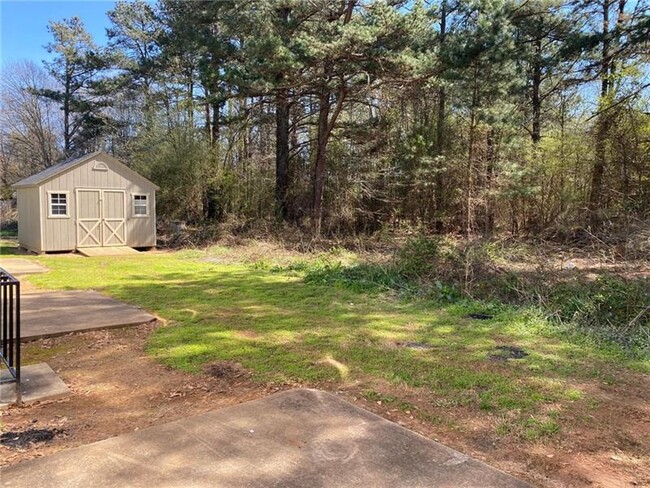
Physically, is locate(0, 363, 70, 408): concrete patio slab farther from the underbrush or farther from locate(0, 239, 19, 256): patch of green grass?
locate(0, 239, 19, 256): patch of green grass

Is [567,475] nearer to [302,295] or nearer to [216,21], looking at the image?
[302,295]

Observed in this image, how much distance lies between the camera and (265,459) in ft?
7.98

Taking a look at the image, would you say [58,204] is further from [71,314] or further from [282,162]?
[71,314]

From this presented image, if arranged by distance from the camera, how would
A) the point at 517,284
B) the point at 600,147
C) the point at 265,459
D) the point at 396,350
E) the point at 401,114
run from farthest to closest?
1. the point at 401,114
2. the point at 600,147
3. the point at 517,284
4. the point at 396,350
5. the point at 265,459

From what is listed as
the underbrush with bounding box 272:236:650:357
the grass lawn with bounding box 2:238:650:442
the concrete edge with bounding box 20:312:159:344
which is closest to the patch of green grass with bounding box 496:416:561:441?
the grass lawn with bounding box 2:238:650:442

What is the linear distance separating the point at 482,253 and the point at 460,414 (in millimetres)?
4756

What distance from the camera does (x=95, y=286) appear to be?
7.91 m

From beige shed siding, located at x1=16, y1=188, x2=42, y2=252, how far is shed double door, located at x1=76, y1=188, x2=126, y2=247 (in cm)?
104

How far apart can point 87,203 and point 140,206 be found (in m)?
1.57

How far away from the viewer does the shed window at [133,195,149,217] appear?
583 inches

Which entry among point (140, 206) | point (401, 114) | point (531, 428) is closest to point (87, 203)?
point (140, 206)

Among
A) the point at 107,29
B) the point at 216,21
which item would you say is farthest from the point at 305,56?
the point at 107,29

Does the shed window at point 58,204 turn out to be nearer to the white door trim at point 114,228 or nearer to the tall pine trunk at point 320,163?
the white door trim at point 114,228

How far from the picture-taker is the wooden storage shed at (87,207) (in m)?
13.3
